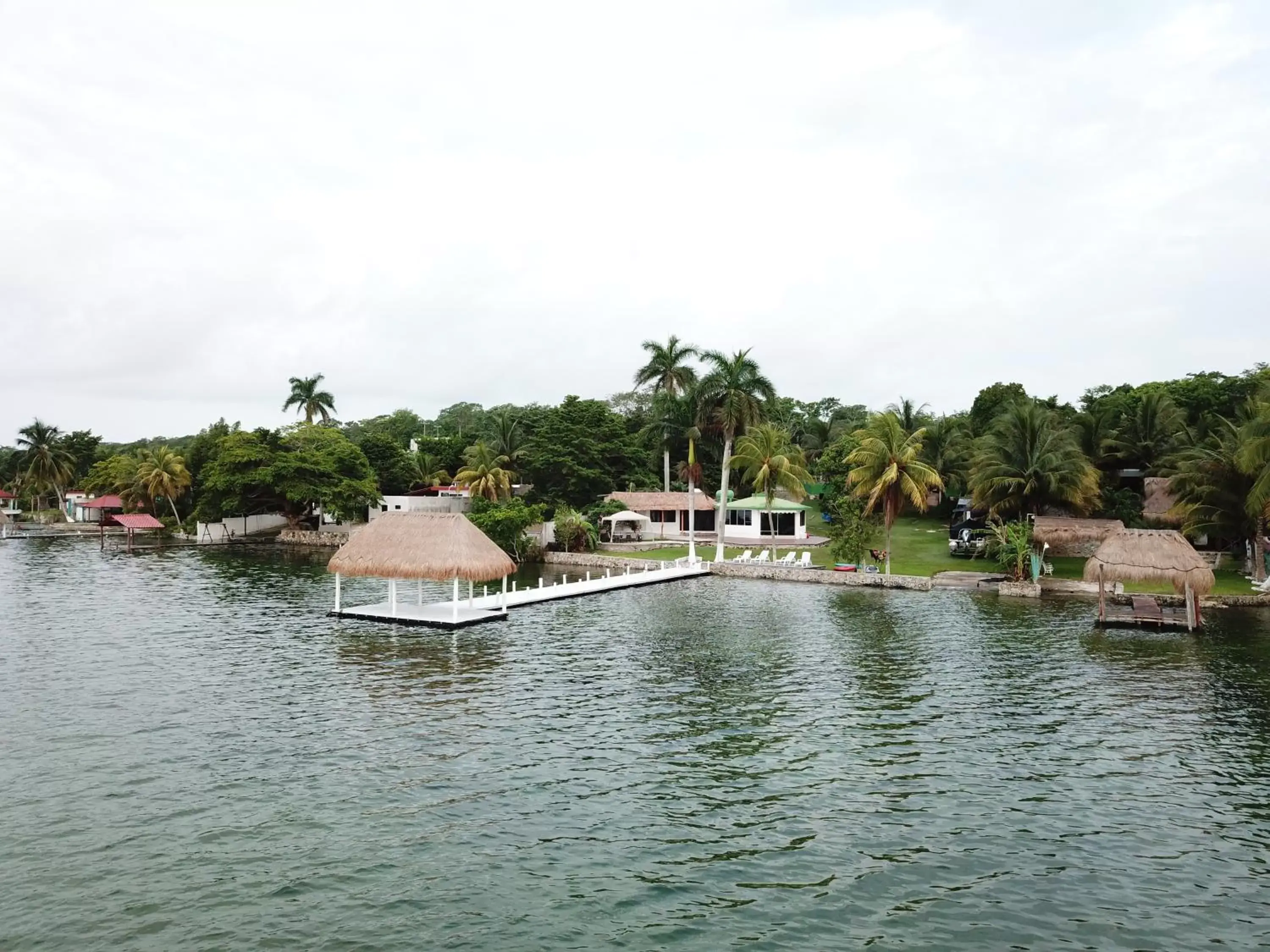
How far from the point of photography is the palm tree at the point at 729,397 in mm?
55406

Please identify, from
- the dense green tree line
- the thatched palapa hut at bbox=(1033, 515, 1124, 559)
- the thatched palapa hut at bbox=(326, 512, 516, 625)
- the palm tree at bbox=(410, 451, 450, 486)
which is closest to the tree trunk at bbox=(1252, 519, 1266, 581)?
the dense green tree line

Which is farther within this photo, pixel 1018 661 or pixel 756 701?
pixel 1018 661

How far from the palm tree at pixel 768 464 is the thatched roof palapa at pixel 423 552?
2518 centimetres

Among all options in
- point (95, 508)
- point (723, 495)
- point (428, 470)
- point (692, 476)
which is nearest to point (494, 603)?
point (723, 495)

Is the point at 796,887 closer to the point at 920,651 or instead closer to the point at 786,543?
the point at 920,651

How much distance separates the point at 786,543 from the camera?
62.4m

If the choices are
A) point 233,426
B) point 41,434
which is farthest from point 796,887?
point 41,434

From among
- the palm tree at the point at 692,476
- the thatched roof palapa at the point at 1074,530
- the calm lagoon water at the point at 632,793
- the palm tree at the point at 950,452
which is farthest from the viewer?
the palm tree at the point at 950,452

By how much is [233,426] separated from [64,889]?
91.7m

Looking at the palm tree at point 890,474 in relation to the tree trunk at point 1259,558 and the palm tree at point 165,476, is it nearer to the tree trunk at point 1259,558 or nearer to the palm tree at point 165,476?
the tree trunk at point 1259,558

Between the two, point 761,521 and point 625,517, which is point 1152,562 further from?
point 625,517

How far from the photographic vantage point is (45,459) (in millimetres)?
97688

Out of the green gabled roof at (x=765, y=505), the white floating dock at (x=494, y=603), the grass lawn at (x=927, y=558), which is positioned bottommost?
Answer: the white floating dock at (x=494, y=603)

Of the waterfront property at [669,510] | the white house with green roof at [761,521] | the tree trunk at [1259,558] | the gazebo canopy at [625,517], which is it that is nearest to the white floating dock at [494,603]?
the gazebo canopy at [625,517]
